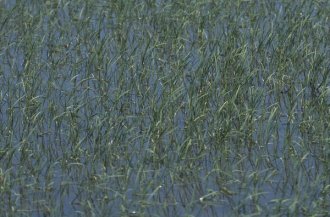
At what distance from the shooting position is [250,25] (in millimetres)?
11055

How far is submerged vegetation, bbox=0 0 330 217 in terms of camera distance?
7.64 meters

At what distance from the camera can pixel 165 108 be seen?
346 inches

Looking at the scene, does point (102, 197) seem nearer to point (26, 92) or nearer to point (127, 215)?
point (127, 215)

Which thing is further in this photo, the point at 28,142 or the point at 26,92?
the point at 26,92

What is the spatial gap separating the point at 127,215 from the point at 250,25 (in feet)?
13.9

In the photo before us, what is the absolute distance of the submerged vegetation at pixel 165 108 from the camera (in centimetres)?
764

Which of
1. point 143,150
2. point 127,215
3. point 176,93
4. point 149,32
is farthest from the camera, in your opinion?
point 149,32

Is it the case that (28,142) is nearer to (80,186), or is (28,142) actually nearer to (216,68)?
(80,186)

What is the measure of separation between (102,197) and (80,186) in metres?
0.23

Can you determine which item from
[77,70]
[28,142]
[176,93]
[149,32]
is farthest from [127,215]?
[149,32]

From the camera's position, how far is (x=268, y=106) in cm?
930

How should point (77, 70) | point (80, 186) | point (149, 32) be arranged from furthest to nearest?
point (149, 32) < point (77, 70) < point (80, 186)

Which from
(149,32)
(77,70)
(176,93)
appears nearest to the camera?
(176,93)

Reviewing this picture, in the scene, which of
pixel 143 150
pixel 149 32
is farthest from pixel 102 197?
pixel 149 32
